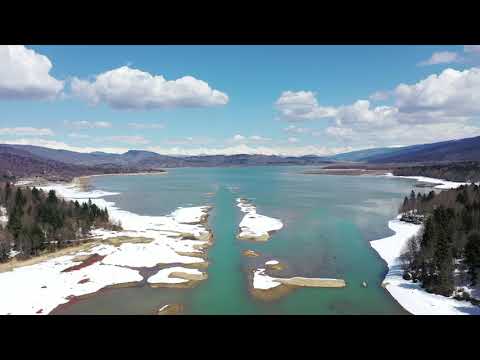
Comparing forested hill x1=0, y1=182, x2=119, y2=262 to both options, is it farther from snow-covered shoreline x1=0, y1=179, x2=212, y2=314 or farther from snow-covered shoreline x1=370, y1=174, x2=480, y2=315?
snow-covered shoreline x1=370, y1=174, x2=480, y2=315

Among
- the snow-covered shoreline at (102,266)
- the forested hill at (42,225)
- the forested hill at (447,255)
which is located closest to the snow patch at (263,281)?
the snow-covered shoreline at (102,266)

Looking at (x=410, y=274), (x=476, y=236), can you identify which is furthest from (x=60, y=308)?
(x=476, y=236)

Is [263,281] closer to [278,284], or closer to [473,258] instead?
[278,284]

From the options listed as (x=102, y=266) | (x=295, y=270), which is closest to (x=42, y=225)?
(x=102, y=266)

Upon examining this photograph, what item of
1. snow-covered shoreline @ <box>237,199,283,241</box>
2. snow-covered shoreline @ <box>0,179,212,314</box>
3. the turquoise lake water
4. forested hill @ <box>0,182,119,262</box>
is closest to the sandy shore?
the turquoise lake water
